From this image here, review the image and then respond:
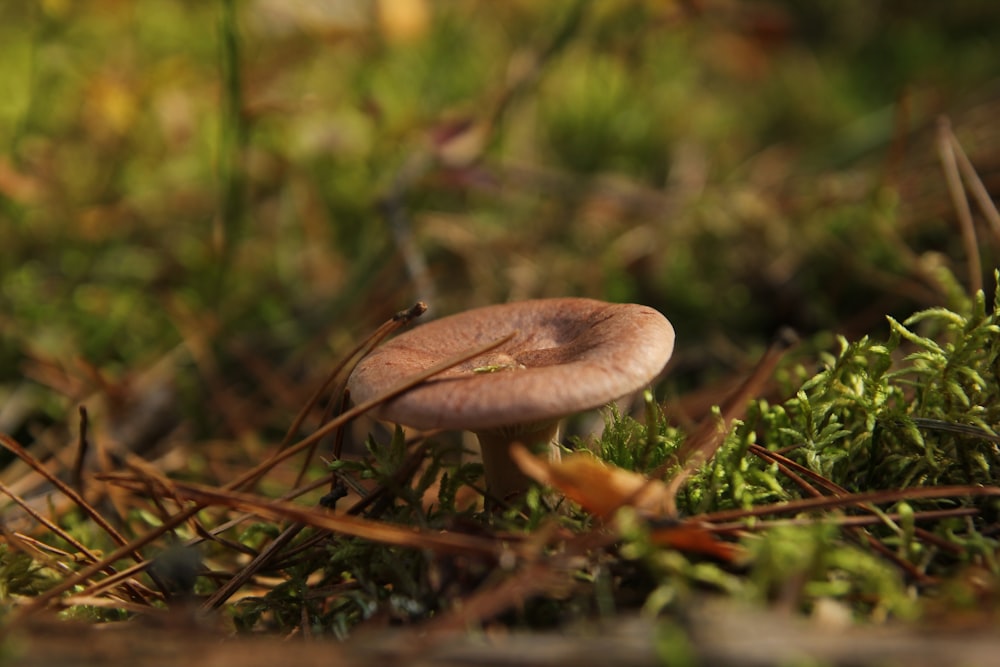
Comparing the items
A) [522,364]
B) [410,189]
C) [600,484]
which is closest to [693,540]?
[600,484]

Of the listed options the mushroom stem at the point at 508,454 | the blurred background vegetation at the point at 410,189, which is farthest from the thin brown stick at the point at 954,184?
the mushroom stem at the point at 508,454

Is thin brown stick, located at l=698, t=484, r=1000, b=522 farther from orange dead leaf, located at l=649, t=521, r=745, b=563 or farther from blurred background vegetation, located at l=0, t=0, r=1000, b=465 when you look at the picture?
blurred background vegetation, located at l=0, t=0, r=1000, b=465

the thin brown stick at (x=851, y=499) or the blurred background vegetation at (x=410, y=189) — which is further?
the blurred background vegetation at (x=410, y=189)

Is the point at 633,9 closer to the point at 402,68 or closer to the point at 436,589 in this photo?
the point at 402,68

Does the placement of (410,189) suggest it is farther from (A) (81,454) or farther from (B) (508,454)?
(B) (508,454)

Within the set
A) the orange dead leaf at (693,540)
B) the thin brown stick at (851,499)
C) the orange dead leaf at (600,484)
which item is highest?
the orange dead leaf at (600,484)

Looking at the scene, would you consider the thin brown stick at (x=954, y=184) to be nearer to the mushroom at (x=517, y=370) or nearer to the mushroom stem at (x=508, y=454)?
the mushroom at (x=517, y=370)

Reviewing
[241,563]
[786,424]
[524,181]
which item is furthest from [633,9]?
[241,563]
